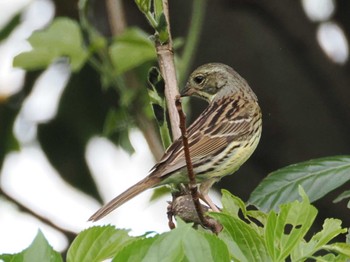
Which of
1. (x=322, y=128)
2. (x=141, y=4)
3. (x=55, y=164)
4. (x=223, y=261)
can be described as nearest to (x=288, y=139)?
(x=322, y=128)

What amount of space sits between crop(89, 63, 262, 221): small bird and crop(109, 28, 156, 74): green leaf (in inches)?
10.6

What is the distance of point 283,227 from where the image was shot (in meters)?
3.69

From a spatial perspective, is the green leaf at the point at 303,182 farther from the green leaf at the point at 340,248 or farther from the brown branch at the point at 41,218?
the brown branch at the point at 41,218

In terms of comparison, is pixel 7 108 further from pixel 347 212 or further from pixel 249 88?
pixel 347 212

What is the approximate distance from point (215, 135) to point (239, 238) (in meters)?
2.46

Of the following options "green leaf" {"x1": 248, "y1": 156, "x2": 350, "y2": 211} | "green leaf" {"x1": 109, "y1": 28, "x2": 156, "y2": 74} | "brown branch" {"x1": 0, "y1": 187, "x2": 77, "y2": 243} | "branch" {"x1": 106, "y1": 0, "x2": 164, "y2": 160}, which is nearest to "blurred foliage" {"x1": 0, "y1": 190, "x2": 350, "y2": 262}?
"green leaf" {"x1": 248, "y1": 156, "x2": 350, "y2": 211}

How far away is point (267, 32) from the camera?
751cm

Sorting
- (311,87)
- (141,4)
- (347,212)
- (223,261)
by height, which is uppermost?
(141,4)

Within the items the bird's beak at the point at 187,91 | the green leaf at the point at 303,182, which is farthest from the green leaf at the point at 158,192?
the green leaf at the point at 303,182

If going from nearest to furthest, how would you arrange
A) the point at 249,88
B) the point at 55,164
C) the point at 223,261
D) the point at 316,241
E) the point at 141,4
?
the point at 223,261 → the point at 316,241 → the point at 141,4 → the point at 249,88 → the point at 55,164

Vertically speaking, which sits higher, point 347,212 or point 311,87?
point 311,87

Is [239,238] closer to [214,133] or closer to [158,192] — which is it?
[214,133]

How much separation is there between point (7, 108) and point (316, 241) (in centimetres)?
391

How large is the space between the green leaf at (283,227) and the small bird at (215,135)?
4.80 ft
